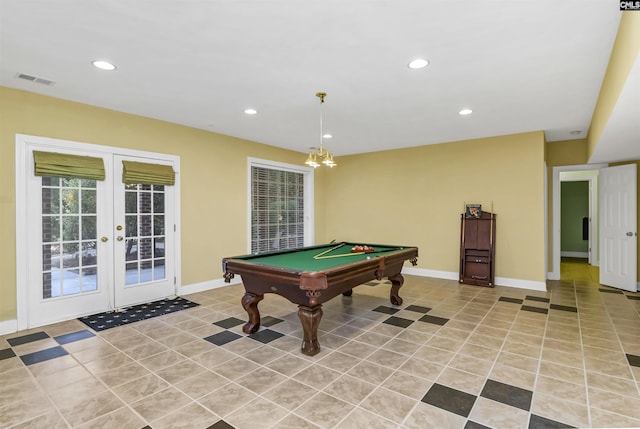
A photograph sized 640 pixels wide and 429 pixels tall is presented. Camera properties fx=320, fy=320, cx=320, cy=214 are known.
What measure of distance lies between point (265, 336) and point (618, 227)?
6012 millimetres

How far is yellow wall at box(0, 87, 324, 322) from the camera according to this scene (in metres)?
3.45

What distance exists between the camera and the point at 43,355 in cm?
292

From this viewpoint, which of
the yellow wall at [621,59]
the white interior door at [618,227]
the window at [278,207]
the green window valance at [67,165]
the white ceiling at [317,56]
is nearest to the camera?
the yellow wall at [621,59]

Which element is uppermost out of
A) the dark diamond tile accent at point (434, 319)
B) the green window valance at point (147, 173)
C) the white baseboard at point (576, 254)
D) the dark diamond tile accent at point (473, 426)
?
the green window valance at point (147, 173)

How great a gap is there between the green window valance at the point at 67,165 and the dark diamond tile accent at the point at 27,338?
5.71 ft

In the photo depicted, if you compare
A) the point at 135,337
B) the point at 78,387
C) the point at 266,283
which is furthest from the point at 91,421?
the point at 266,283

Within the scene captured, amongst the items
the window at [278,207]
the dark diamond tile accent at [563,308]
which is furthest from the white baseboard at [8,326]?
the dark diamond tile accent at [563,308]

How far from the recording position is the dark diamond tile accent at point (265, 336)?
3.28 meters

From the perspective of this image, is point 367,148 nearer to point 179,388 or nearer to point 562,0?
point 562,0

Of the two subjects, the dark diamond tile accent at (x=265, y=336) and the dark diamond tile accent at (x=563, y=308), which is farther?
the dark diamond tile accent at (x=563, y=308)

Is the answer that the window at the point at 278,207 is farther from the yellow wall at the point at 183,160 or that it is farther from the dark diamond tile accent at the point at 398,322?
the dark diamond tile accent at the point at 398,322

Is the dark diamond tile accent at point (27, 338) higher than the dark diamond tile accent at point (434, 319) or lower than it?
higher

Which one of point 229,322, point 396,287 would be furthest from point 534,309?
point 229,322

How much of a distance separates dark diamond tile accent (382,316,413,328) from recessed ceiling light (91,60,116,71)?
388cm
